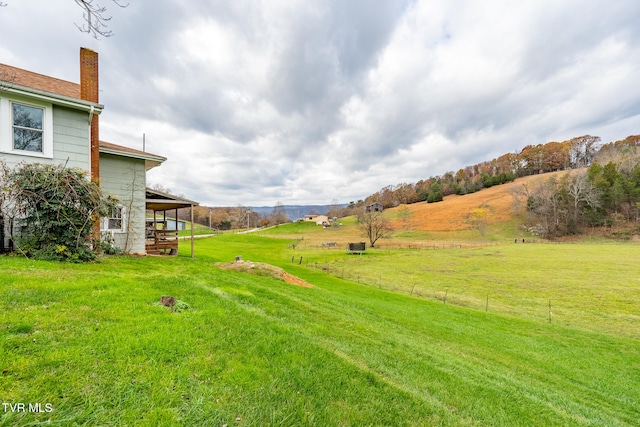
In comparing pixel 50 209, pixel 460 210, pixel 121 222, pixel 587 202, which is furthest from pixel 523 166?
pixel 50 209

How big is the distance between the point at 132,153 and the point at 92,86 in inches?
115

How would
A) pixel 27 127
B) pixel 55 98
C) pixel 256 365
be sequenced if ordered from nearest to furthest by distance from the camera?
1. pixel 256 365
2. pixel 27 127
3. pixel 55 98

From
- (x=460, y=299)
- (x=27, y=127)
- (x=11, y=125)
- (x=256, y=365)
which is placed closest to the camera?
(x=256, y=365)

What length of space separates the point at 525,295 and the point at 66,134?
23.7m

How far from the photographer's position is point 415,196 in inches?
3984

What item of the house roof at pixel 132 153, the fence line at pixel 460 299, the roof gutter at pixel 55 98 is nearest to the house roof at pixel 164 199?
the house roof at pixel 132 153

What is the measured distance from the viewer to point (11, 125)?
27.3ft

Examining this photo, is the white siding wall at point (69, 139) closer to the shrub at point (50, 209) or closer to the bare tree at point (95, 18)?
the shrub at point (50, 209)

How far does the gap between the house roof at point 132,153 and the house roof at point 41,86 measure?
220 centimetres

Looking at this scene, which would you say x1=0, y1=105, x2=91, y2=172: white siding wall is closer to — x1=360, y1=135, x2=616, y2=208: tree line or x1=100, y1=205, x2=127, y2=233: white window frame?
x1=100, y1=205, x2=127, y2=233: white window frame

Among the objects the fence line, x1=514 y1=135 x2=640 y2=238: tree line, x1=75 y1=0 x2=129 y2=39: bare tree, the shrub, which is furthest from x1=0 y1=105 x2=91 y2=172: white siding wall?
x1=514 y1=135 x2=640 y2=238: tree line

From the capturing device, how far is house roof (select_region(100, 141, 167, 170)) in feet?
38.7

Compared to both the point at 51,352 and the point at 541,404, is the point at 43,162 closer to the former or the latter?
the point at 51,352

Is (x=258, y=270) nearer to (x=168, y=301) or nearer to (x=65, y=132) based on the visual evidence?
(x=168, y=301)
